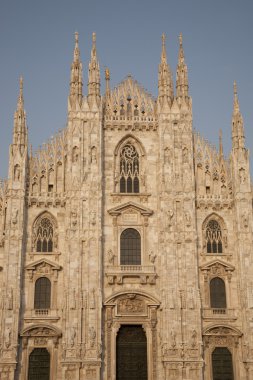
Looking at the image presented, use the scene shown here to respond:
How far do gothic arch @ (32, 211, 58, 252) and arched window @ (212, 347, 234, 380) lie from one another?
11.0 metres

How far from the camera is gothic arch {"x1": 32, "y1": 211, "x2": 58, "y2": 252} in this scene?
3525 centimetres

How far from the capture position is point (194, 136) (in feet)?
125

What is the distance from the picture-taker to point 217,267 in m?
35.5

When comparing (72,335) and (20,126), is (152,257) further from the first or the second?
(20,126)

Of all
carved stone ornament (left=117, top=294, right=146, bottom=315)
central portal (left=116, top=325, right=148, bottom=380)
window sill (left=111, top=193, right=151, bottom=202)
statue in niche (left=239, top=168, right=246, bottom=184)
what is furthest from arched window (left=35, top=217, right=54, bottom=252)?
statue in niche (left=239, top=168, right=246, bottom=184)

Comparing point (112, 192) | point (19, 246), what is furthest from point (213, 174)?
point (19, 246)

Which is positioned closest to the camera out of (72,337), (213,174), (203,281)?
(72,337)

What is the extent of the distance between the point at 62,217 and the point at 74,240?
1888 mm

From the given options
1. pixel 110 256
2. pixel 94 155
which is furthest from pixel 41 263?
pixel 94 155

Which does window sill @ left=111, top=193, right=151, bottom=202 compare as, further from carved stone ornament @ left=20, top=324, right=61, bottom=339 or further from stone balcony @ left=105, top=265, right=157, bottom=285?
carved stone ornament @ left=20, top=324, right=61, bottom=339

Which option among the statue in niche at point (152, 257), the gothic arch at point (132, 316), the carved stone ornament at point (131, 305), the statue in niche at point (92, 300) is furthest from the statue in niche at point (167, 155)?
the statue in niche at point (92, 300)

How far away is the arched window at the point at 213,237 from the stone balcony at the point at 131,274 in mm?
3830

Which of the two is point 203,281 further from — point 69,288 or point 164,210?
point 69,288

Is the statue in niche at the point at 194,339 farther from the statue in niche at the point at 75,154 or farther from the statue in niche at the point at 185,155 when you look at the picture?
the statue in niche at the point at 75,154
